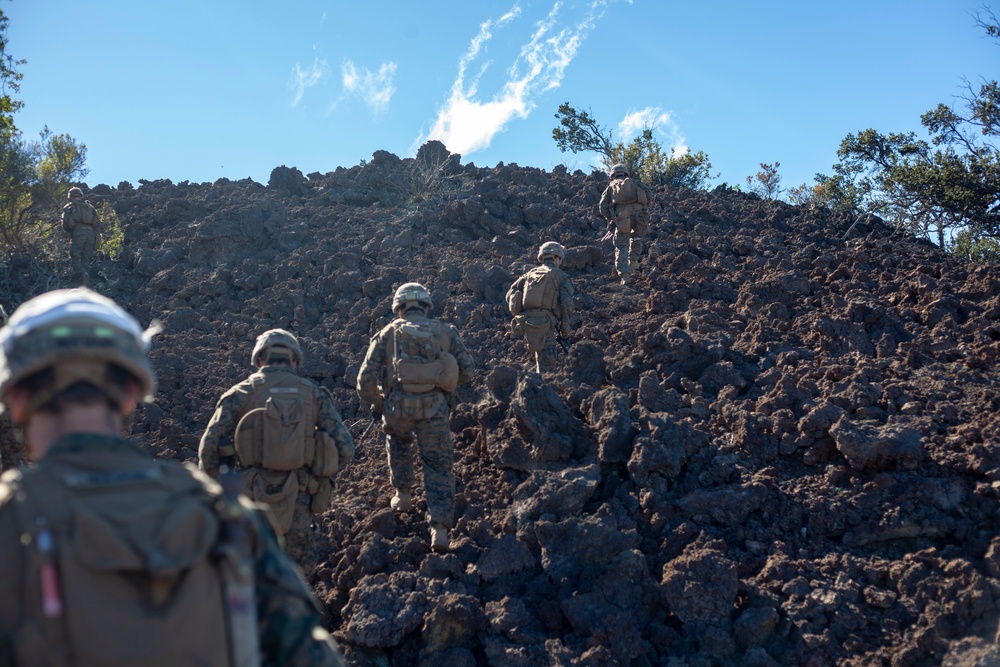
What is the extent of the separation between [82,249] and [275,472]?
991 cm

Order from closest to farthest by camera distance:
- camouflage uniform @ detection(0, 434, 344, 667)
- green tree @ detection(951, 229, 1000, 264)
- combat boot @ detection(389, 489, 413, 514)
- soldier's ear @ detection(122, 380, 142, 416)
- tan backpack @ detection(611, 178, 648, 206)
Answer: camouflage uniform @ detection(0, 434, 344, 667), soldier's ear @ detection(122, 380, 142, 416), combat boot @ detection(389, 489, 413, 514), tan backpack @ detection(611, 178, 648, 206), green tree @ detection(951, 229, 1000, 264)

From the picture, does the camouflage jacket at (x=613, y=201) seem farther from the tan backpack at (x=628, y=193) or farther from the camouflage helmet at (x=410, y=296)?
the camouflage helmet at (x=410, y=296)

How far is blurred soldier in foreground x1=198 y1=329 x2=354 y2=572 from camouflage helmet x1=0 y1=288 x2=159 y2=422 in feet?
11.2

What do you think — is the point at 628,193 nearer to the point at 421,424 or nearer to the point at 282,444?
the point at 421,424

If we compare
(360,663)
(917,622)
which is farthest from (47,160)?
(917,622)

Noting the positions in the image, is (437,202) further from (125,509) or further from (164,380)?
(125,509)

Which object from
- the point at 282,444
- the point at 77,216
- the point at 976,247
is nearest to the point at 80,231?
the point at 77,216

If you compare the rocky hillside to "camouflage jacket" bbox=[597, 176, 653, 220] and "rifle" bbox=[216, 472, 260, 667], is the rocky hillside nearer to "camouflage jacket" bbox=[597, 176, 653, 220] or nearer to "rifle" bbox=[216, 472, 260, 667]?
"camouflage jacket" bbox=[597, 176, 653, 220]

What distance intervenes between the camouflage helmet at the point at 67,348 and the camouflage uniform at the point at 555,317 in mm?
7593

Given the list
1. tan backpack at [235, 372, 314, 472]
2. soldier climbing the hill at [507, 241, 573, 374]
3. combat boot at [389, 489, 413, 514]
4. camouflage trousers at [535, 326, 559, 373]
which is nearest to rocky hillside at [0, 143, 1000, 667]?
combat boot at [389, 489, 413, 514]

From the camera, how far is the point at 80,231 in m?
13.5

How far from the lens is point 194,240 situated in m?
15.0

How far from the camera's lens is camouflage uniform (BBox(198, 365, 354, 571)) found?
213 inches

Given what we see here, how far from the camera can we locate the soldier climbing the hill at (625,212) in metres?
12.1
